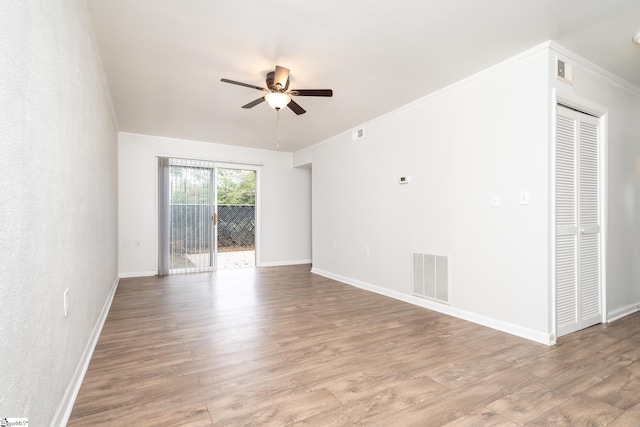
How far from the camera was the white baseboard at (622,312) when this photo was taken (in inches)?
127

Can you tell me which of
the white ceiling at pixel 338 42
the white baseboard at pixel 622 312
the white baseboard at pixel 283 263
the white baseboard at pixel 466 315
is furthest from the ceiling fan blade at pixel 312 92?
the white baseboard at pixel 283 263

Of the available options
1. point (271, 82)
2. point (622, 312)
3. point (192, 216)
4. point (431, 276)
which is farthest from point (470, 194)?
point (192, 216)

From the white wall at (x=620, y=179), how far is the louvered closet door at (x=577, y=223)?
0.65 ft

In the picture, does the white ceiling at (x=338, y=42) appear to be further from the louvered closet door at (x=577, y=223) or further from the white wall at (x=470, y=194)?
the louvered closet door at (x=577, y=223)

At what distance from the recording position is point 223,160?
6.31 meters

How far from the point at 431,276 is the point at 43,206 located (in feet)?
11.7

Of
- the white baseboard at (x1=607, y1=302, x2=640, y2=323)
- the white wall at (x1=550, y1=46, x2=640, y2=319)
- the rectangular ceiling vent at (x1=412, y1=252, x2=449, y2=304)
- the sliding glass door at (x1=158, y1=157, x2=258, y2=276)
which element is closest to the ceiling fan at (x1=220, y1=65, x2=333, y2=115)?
the rectangular ceiling vent at (x1=412, y1=252, x2=449, y2=304)

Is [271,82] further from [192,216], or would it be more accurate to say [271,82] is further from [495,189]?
[192,216]

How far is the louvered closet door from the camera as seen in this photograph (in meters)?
2.80

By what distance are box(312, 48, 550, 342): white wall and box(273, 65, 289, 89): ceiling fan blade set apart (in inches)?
71.1

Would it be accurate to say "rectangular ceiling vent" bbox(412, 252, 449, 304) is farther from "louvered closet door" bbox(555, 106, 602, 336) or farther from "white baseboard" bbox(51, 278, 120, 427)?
"white baseboard" bbox(51, 278, 120, 427)

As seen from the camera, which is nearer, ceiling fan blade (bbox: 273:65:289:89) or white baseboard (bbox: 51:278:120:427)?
white baseboard (bbox: 51:278:120:427)

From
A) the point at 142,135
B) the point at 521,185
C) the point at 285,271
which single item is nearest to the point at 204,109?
the point at 142,135

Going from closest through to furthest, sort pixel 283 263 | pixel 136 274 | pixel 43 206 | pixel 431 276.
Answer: pixel 43 206 < pixel 431 276 < pixel 136 274 < pixel 283 263
